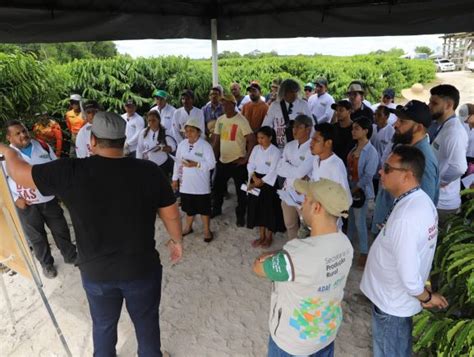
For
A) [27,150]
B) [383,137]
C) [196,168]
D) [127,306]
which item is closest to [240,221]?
[196,168]

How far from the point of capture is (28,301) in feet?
12.0

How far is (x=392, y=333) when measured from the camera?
85.5 inches

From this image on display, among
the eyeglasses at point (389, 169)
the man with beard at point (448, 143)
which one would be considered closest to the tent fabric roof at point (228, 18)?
the man with beard at point (448, 143)

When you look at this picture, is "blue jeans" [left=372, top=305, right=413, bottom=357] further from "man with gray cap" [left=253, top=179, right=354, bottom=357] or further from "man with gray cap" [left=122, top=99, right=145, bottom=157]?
"man with gray cap" [left=122, top=99, right=145, bottom=157]

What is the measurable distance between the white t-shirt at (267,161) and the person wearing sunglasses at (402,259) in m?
2.10

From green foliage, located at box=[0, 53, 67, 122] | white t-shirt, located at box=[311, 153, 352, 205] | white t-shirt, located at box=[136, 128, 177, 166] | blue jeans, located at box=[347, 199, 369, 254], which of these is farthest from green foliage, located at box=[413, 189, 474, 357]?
green foliage, located at box=[0, 53, 67, 122]

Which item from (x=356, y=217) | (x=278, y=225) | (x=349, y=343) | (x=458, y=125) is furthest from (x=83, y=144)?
(x=458, y=125)

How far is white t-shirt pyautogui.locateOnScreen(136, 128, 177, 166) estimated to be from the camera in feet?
17.0

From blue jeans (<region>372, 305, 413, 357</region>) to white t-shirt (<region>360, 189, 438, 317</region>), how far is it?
0.07m

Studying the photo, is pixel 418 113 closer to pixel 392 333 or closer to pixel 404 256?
pixel 404 256

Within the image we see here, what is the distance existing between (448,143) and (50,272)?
4192 mm

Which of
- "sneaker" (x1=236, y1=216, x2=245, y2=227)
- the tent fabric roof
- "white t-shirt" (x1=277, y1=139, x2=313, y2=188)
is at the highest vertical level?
the tent fabric roof

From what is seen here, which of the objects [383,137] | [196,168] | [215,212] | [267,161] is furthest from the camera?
[215,212]

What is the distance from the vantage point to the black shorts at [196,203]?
455 centimetres
